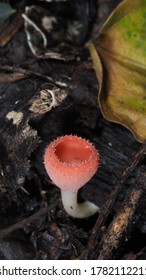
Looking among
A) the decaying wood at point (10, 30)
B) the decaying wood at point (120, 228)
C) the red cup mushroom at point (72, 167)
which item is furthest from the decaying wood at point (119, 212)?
the decaying wood at point (10, 30)

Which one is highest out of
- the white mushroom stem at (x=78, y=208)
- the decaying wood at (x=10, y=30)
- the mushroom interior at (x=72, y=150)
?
the decaying wood at (x=10, y=30)

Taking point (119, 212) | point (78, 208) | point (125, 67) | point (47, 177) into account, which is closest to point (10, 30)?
point (125, 67)

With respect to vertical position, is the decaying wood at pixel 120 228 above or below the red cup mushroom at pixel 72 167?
below

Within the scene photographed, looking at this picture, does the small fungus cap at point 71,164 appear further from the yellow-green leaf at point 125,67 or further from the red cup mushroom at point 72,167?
the yellow-green leaf at point 125,67

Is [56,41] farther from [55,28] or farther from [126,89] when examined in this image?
[126,89]

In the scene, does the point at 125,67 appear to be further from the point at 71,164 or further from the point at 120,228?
the point at 120,228
